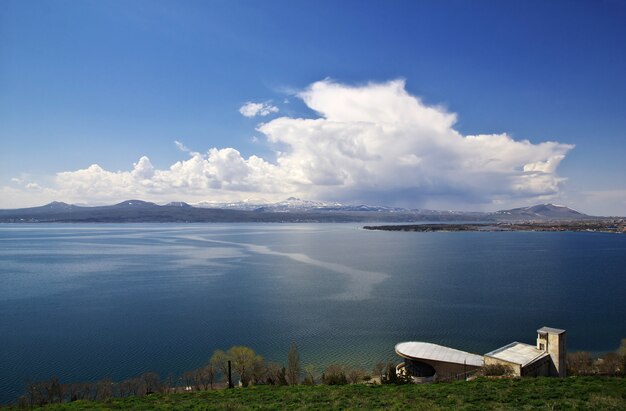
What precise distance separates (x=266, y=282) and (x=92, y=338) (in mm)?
15020

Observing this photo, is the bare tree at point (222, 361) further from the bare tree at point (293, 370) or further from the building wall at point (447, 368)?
the building wall at point (447, 368)

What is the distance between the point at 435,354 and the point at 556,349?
3.57 m

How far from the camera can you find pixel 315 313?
71.1ft

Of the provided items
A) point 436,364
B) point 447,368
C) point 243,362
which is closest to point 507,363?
point 447,368

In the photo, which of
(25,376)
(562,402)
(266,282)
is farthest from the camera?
(266,282)

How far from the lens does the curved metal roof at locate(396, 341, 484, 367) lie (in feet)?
41.4

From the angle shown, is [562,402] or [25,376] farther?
[25,376]

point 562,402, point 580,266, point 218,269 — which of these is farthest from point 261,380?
point 580,266

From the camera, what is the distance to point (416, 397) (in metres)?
9.22

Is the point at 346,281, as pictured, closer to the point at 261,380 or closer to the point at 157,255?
the point at 261,380

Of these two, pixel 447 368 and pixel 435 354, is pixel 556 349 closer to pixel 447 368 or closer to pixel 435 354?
pixel 447 368

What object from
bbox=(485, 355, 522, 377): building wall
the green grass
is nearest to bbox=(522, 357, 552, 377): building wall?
bbox=(485, 355, 522, 377): building wall

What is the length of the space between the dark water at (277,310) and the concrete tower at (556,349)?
14.0ft

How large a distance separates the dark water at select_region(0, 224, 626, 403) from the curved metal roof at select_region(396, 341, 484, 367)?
1907 mm
